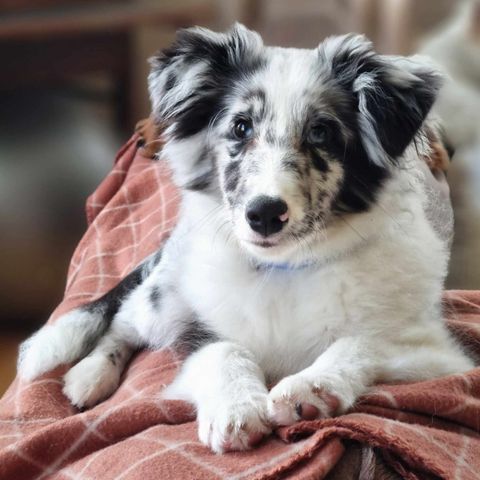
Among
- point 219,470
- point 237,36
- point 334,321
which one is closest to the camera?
point 219,470

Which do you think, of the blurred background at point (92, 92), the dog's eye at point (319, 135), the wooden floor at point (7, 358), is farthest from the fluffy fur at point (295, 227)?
the wooden floor at point (7, 358)

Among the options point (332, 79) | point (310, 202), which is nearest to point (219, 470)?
point (310, 202)

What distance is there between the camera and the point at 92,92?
151 cm

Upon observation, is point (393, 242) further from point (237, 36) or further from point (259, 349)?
point (237, 36)

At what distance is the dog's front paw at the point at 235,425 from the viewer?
3.97ft

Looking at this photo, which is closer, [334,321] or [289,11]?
[334,321]

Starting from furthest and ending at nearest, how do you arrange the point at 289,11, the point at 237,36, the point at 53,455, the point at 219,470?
1. the point at 289,11
2. the point at 237,36
3. the point at 53,455
4. the point at 219,470

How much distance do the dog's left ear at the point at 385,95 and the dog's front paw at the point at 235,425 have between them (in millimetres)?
514

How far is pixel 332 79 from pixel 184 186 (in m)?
0.37

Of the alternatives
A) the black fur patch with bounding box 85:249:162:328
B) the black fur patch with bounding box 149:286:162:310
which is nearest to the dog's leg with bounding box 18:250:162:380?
the black fur patch with bounding box 85:249:162:328

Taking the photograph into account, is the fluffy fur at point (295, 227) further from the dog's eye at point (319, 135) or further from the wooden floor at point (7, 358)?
the wooden floor at point (7, 358)

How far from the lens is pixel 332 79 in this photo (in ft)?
4.90

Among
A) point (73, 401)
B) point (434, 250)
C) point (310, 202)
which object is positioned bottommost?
point (73, 401)

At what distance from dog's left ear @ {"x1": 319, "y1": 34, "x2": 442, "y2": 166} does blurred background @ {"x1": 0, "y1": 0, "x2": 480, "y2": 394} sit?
0.55ft
